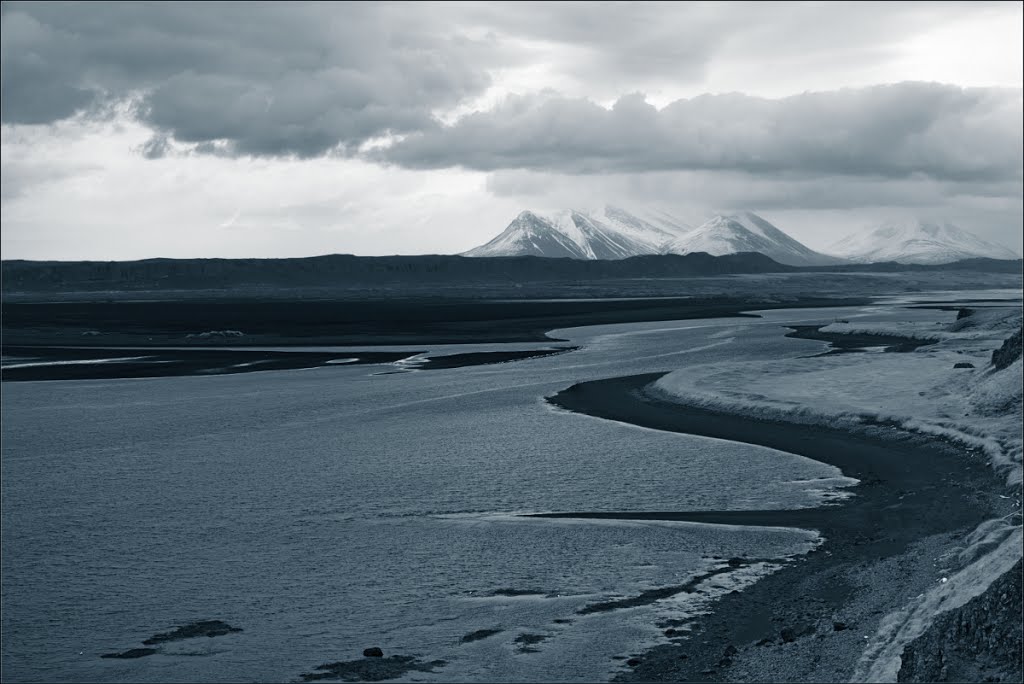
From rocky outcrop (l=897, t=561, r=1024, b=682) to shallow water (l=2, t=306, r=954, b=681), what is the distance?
4.78 metres

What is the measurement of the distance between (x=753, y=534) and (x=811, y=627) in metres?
7.05

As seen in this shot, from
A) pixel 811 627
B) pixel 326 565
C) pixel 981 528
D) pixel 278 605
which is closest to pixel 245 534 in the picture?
pixel 326 565

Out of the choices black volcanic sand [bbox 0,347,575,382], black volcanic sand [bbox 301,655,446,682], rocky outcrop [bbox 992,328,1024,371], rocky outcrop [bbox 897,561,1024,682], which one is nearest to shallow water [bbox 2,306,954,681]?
black volcanic sand [bbox 301,655,446,682]

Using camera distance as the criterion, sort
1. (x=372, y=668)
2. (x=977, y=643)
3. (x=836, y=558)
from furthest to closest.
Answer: (x=836, y=558) < (x=372, y=668) < (x=977, y=643)

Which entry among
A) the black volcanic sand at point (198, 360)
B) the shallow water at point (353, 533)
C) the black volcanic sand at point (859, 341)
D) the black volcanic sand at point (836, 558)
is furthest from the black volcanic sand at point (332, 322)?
the black volcanic sand at point (836, 558)

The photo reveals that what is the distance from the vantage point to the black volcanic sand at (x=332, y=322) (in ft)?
316

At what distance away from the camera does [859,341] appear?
84.4m

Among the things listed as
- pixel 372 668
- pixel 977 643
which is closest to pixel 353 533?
pixel 372 668

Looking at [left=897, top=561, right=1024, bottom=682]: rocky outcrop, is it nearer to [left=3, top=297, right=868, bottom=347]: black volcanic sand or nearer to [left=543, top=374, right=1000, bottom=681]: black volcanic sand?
[left=543, top=374, right=1000, bottom=681]: black volcanic sand

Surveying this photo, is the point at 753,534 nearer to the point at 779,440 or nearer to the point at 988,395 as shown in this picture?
the point at 779,440

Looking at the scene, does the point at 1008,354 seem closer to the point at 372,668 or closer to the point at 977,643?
the point at 977,643

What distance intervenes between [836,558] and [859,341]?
2516 inches

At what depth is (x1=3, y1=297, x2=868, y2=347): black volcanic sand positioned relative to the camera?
9644 cm

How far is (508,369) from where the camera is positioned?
6881 centimetres
